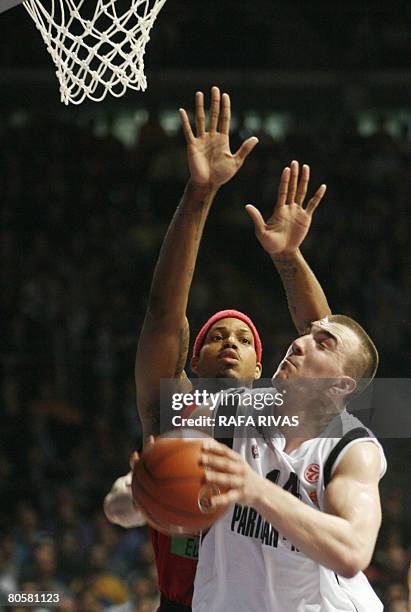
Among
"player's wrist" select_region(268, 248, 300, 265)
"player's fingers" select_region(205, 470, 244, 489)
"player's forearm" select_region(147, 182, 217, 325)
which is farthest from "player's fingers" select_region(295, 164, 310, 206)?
"player's fingers" select_region(205, 470, 244, 489)

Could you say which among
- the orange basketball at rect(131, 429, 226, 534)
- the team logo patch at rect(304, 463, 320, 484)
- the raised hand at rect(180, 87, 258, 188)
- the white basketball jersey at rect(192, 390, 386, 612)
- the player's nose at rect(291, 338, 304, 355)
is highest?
the raised hand at rect(180, 87, 258, 188)

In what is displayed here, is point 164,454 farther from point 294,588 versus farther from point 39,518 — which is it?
point 39,518

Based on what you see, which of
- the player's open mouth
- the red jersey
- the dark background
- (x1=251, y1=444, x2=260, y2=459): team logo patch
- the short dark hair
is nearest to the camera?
(x1=251, y1=444, x2=260, y2=459): team logo patch

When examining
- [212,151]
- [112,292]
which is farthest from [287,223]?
[112,292]

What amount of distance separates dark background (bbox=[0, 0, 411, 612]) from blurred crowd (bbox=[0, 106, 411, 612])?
0.02m

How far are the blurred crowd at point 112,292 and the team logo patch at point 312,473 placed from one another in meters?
3.95

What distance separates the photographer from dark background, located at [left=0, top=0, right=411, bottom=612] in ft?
25.2

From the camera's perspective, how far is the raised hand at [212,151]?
3746mm

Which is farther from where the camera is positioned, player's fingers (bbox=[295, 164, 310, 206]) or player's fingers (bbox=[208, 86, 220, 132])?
player's fingers (bbox=[295, 164, 310, 206])

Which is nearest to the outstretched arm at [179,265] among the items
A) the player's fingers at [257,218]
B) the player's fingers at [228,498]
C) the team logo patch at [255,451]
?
the player's fingers at [257,218]

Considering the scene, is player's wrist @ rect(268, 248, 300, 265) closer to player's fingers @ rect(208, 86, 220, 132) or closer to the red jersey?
player's fingers @ rect(208, 86, 220, 132)

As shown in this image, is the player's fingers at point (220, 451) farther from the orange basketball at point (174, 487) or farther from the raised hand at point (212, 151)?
the raised hand at point (212, 151)

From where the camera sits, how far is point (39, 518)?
304 inches

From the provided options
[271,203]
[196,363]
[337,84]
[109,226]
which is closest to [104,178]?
[109,226]
